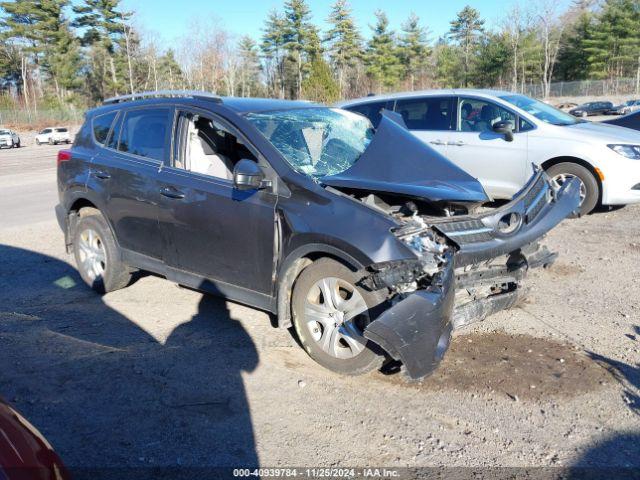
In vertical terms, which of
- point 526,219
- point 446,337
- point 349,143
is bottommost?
point 446,337

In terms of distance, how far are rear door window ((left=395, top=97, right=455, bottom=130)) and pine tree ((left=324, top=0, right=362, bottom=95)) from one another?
192ft

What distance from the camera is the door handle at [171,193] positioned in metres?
4.54

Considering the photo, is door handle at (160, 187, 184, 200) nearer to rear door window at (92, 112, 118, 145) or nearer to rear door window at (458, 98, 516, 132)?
rear door window at (92, 112, 118, 145)

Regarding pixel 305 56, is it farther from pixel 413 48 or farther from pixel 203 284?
pixel 203 284

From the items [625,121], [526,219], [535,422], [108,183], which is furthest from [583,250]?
[625,121]

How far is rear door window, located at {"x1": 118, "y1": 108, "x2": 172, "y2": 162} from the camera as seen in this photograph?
16.0 ft

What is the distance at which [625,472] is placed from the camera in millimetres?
2764

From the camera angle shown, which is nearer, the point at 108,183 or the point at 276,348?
the point at 276,348

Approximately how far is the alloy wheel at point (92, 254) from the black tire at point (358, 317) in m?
2.52

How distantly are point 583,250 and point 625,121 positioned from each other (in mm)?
6837

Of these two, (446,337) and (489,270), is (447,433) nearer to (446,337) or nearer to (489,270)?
(446,337)

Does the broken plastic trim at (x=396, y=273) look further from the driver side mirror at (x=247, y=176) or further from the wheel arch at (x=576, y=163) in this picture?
the wheel arch at (x=576, y=163)

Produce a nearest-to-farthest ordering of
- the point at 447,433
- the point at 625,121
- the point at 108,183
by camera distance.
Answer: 1. the point at 447,433
2. the point at 108,183
3. the point at 625,121

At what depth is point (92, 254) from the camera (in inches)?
221
